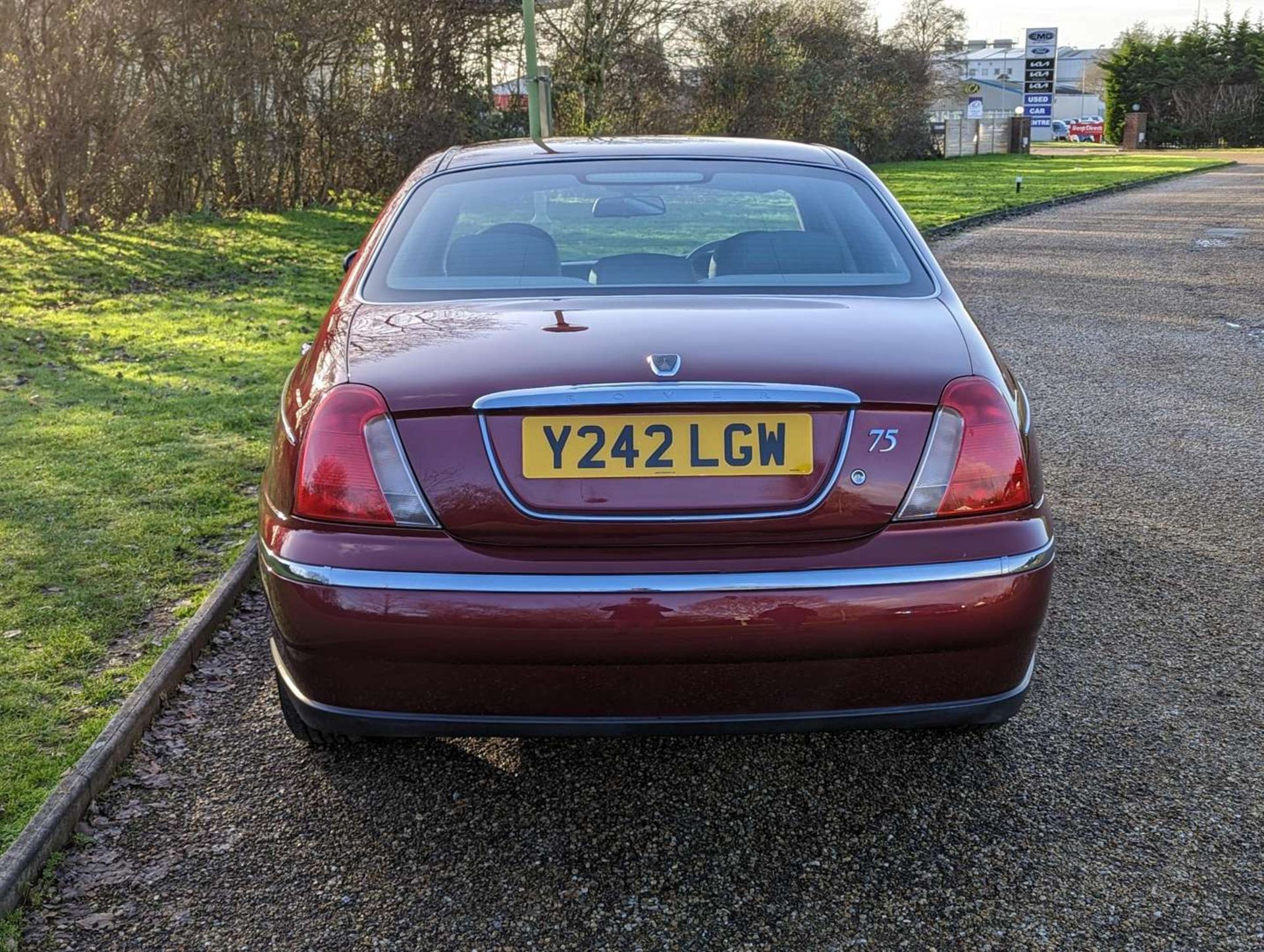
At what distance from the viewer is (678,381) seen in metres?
2.30

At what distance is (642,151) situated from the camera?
3613 mm

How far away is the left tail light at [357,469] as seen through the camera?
231cm

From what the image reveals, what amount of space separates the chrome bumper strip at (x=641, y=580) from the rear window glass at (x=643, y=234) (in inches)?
33.4

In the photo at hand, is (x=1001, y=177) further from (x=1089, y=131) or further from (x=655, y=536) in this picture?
(x=1089, y=131)

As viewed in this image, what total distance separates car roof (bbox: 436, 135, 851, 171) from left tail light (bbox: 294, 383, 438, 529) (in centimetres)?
139

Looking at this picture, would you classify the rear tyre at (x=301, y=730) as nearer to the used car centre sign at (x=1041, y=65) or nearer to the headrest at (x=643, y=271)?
the headrest at (x=643, y=271)

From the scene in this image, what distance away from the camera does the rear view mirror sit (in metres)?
3.46

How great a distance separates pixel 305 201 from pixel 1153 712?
17.4 m

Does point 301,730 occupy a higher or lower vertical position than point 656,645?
lower

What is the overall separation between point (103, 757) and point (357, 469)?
Result: 111 centimetres

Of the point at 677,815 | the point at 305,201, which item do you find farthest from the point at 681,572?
the point at 305,201

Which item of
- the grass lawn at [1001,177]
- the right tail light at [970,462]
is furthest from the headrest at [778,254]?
the grass lawn at [1001,177]

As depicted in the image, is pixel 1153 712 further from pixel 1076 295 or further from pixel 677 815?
pixel 1076 295

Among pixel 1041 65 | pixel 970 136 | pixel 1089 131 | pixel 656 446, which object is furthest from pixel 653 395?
pixel 1089 131
